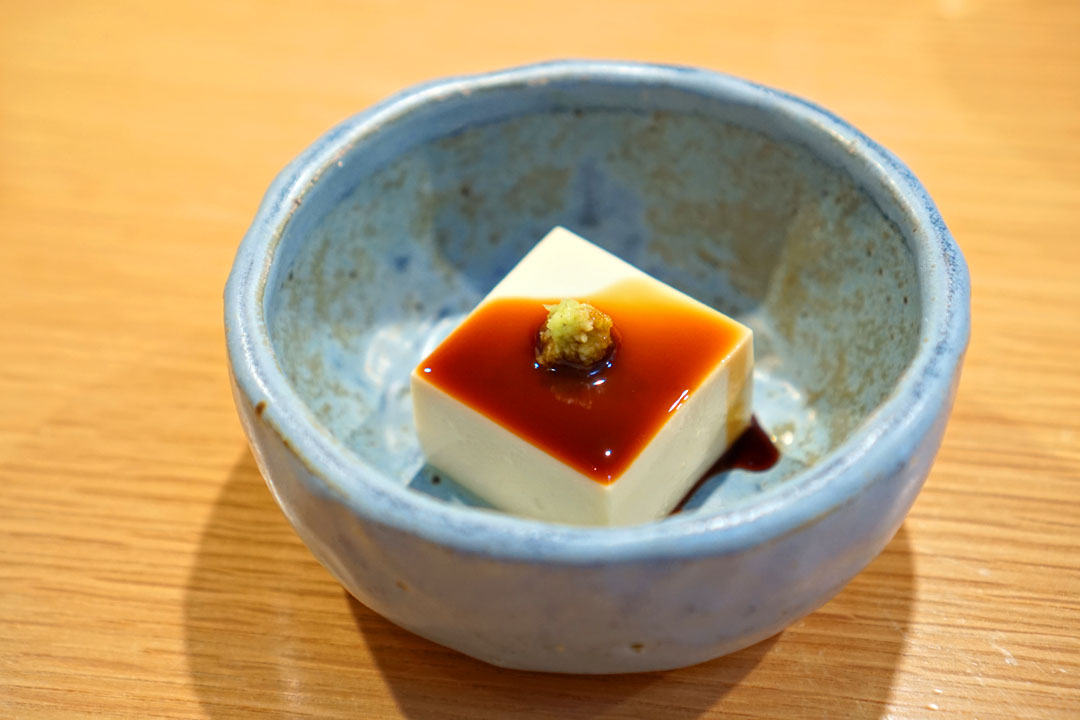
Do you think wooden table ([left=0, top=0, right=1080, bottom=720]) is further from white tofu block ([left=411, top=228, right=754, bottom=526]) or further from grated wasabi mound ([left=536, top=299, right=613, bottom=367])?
grated wasabi mound ([left=536, top=299, right=613, bottom=367])

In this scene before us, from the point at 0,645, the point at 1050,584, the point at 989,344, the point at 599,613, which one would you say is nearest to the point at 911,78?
the point at 989,344

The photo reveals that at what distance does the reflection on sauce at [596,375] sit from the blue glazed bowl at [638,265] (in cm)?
17

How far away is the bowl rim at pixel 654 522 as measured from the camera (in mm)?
854

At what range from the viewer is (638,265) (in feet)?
5.27

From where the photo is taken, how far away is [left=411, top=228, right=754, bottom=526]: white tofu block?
119 centimetres

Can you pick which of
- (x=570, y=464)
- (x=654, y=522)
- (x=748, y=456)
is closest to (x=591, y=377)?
(x=570, y=464)

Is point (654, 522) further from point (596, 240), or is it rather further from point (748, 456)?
point (596, 240)

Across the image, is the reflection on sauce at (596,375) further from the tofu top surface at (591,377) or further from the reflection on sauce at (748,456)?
the reflection on sauce at (748,456)

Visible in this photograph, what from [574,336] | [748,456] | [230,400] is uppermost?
[574,336]

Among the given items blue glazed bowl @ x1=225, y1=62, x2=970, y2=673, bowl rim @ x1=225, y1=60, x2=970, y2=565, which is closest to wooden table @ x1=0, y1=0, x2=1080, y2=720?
blue glazed bowl @ x1=225, y1=62, x2=970, y2=673

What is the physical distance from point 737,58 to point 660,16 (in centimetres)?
22

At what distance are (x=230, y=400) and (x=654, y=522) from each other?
82 cm

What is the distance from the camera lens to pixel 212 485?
139 centimetres

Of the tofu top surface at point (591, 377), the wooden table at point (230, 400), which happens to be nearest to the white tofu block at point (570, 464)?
the tofu top surface at point (591, 377)
